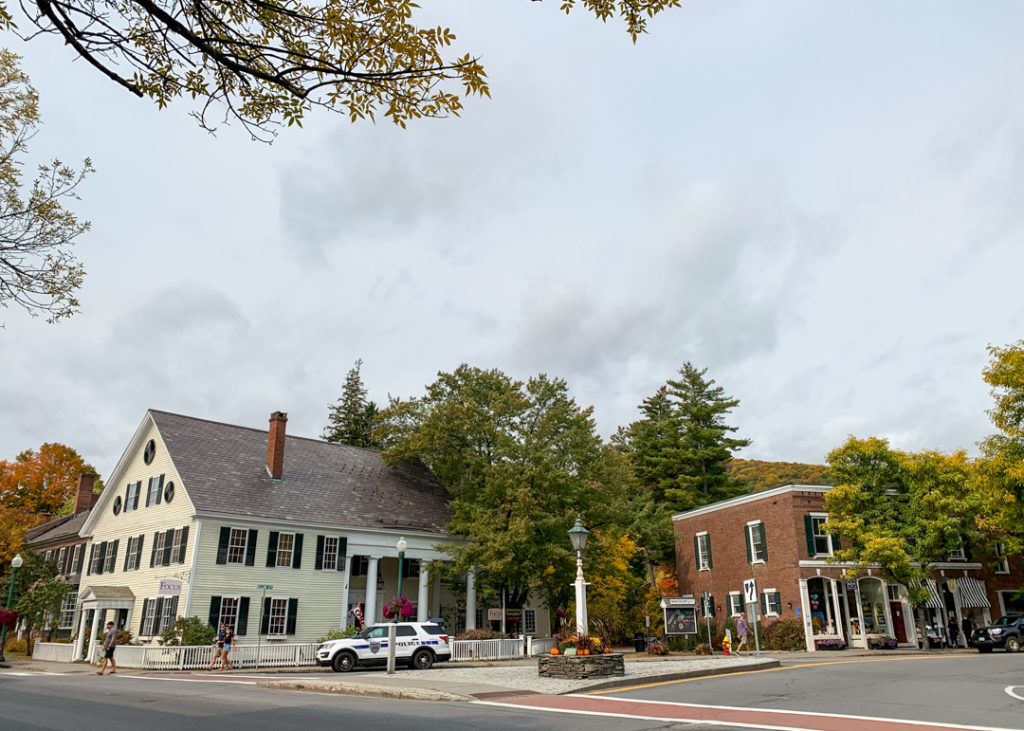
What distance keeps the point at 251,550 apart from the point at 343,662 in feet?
30.9

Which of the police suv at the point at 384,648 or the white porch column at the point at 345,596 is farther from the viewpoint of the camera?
the white porch column at the point at 345,596

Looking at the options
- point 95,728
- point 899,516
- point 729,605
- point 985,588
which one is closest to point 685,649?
point 729,605

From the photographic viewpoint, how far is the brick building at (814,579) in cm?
3509

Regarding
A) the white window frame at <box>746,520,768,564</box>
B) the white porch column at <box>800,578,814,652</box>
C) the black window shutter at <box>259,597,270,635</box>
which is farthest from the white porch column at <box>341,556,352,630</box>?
the white porch column at <box>800,578,814,652</box>

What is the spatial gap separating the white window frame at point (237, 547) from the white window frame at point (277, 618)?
221 cm

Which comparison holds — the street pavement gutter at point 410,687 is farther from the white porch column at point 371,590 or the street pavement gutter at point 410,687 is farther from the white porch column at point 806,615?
the white porch column at point 806,615

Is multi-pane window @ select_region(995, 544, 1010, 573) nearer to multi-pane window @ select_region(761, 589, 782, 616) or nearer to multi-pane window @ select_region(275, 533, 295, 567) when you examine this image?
multi-pane window @ select_region(761, 589, 782, 616)

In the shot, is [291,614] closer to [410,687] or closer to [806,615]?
[410,687]

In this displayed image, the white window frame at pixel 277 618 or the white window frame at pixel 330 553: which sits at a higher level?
the white window frame at pixel 330 553

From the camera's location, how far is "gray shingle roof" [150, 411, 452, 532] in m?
33.7

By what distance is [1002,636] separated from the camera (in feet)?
99.6

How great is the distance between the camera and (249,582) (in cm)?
3195

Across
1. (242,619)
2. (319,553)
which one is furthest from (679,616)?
(242,619)

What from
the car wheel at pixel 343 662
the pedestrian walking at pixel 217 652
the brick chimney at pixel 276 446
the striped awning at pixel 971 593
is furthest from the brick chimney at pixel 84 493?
the striped awning at pixel 971 593
